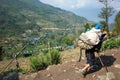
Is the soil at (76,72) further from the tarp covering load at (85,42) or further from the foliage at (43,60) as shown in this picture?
the tarp covering load at (85,42)

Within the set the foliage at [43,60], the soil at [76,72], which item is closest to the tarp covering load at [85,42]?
the soil at [76,72]

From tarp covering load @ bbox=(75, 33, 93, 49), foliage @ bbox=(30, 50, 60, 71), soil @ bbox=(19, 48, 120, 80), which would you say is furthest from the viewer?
foliage @ bbox=(30, 50, 60, 71)

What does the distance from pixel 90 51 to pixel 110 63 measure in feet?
3.97

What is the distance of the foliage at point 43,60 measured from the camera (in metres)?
9.00

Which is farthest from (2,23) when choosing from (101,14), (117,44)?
(117,44)

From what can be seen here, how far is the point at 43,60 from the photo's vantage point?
30.2ft

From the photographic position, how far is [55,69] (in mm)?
8141

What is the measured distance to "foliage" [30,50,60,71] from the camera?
9000mm

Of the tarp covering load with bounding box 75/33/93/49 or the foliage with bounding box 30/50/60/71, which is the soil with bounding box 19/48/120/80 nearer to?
the foliage with bounding box 30/50/60/71

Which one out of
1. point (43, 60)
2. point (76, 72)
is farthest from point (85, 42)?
point (43, 60)

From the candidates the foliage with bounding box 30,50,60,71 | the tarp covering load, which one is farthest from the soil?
the tarp covering load

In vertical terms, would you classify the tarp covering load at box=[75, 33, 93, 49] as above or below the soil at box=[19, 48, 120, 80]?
above

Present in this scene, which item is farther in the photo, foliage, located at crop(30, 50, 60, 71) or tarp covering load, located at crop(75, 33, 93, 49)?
foliage, located at crop(30, 50, 60, 71)

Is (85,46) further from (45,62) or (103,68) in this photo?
(45,62)
